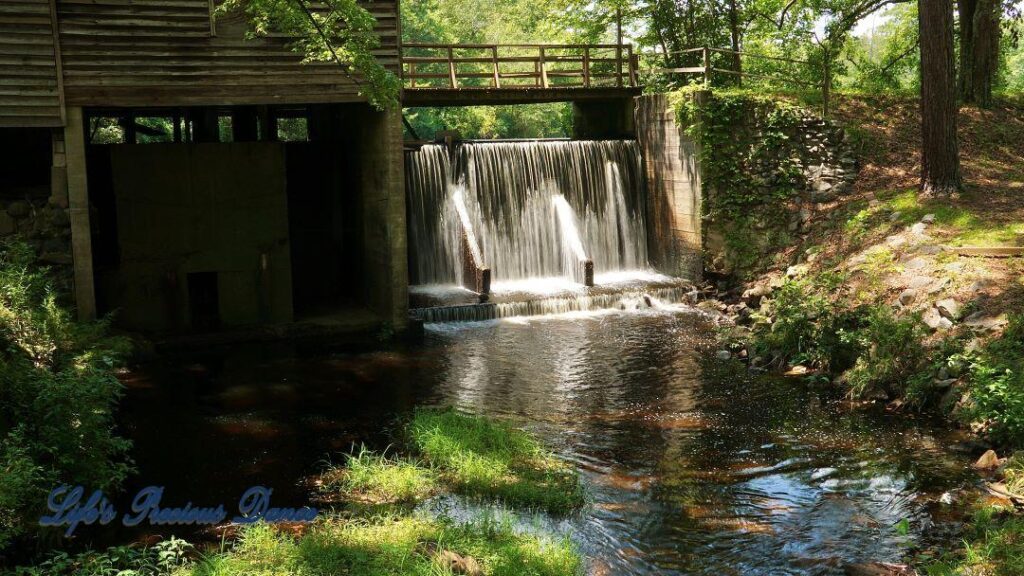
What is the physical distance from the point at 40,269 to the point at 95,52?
3.07 meters

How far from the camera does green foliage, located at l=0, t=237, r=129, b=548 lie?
6.67 metres

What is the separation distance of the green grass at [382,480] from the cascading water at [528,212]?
8.60 metres

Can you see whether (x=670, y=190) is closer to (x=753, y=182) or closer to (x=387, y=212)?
(x=753, y=182)

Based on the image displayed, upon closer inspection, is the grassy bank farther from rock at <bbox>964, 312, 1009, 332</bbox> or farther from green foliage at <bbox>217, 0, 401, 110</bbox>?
rock at <bbox>964, 312, 1009, 332</bbox>

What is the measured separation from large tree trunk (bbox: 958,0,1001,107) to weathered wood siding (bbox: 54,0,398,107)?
1202 centimetres

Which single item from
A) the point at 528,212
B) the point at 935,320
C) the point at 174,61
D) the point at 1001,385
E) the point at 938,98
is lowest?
the point at 1001,385

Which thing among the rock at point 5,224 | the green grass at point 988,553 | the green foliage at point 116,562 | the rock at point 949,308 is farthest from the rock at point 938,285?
the rock at point 5,224

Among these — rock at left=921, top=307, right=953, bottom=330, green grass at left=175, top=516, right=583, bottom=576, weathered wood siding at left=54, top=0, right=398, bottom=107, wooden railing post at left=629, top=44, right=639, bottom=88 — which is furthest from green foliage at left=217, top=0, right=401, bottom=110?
wooden railing post at left=629, top=44, right=639, bottom=88

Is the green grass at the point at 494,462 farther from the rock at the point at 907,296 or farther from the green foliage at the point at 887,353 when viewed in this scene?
the rock at the point at 907,296

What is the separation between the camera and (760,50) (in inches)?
903

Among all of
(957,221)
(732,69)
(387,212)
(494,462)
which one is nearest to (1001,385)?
(494,462)

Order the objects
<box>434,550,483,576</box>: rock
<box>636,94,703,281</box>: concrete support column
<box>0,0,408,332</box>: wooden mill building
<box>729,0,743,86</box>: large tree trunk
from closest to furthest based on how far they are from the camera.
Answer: <box>434,550,483,576</box>: rock, <box>0,0,408,332</box>: wooden mill building, <box>636,94,703,281</box>: concrete support column, <box>729,0,743,86</box>: large tree trunk

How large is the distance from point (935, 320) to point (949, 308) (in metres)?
0.21

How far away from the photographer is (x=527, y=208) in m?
18.5
